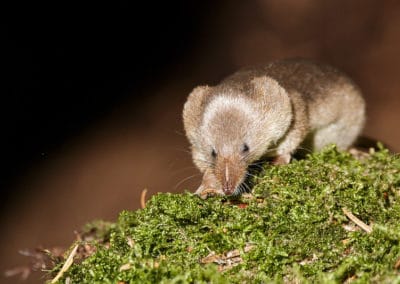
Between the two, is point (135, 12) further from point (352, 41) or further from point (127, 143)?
point (352, 41)

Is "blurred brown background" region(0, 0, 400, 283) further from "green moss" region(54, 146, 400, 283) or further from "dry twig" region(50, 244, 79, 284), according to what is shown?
"green moss" region(54, 146, 400, 283)

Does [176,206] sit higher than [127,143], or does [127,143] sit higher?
[127,143]

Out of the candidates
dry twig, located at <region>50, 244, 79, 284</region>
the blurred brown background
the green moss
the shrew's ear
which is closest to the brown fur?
the shrew's ear

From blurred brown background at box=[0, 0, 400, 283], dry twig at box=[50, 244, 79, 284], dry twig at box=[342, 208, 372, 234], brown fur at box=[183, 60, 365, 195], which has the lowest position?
dry twig at box=[342, 208, 372, 234]

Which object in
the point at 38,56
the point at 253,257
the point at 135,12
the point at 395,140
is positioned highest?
the point at 135,12

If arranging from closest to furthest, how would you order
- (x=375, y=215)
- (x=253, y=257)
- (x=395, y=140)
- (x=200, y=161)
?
(x=253, y=257) < (x=375, y=215) < (x=200, y=161) < (x=395, y=140)

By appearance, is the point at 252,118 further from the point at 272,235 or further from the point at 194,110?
the point at 272,235

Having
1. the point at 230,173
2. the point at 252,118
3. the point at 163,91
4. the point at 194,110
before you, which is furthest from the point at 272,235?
the point at 163,91

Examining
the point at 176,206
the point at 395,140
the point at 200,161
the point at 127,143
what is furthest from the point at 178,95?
the point at 176,206
